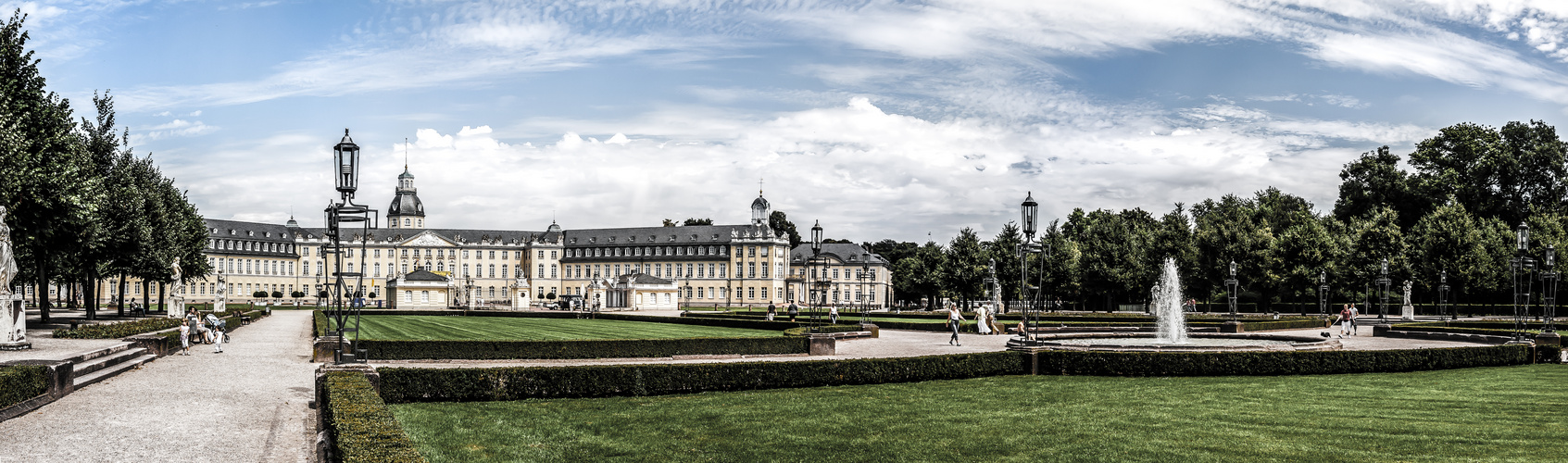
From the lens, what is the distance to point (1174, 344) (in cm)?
2588

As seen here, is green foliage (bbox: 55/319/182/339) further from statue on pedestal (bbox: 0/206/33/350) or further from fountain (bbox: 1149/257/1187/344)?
fountain (bbox: 1149/257/1187/344)

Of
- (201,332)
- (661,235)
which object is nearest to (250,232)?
(661,235)

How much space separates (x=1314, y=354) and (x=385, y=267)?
132236 millimetres

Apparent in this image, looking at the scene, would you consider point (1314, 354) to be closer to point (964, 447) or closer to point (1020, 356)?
point (1020, 356)

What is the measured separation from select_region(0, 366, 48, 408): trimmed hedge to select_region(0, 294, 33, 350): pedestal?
9.02 m

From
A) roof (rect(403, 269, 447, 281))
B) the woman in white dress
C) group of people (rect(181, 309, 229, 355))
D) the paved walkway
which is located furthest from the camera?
roof (rect(403, 269, 447, 281))

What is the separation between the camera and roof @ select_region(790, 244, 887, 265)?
13050 cm

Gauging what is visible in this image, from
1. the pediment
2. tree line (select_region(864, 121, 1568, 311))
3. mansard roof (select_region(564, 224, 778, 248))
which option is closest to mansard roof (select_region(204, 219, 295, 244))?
the pediment

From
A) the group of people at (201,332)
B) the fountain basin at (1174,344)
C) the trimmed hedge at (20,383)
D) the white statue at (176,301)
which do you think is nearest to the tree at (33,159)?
the group of people at (201,332)

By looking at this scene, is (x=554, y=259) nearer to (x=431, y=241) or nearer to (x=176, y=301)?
(x=431, y=241)

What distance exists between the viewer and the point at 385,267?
137m

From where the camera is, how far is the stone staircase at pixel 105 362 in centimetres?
1808

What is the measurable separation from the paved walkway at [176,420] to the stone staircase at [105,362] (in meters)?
0.25

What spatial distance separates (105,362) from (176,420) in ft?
26.4
